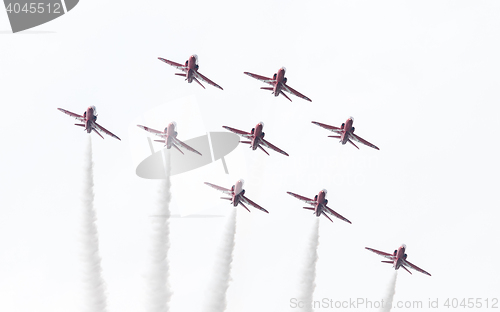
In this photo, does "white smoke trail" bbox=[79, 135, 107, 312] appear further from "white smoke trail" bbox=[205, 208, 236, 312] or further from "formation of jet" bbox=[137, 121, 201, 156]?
"white smoke trail" bbox=[205, 208, 236, 312]

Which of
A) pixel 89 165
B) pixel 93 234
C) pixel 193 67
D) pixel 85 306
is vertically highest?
pixel 193 67

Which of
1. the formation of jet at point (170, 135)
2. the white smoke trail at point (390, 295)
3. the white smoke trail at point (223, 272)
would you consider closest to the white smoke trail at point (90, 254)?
the formation of jet at point (170, 135)

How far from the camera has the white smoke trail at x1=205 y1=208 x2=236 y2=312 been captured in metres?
156

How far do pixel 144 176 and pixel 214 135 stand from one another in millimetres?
17854

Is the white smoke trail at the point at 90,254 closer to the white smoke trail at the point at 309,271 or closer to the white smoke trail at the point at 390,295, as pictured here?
the white smoke trail at the point at 309,271

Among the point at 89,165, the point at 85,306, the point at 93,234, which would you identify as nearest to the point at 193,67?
the point at 89,165

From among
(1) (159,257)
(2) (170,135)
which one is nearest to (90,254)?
(1) (159,257)

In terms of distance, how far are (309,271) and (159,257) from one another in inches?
1154

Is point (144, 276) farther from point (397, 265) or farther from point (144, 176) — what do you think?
point (397, 265)

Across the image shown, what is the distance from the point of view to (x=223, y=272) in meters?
157

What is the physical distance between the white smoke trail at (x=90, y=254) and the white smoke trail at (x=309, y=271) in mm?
37368

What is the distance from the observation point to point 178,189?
18625cm

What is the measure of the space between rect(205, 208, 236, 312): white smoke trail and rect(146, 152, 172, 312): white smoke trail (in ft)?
26.3

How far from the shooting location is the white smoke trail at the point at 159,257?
506ft
